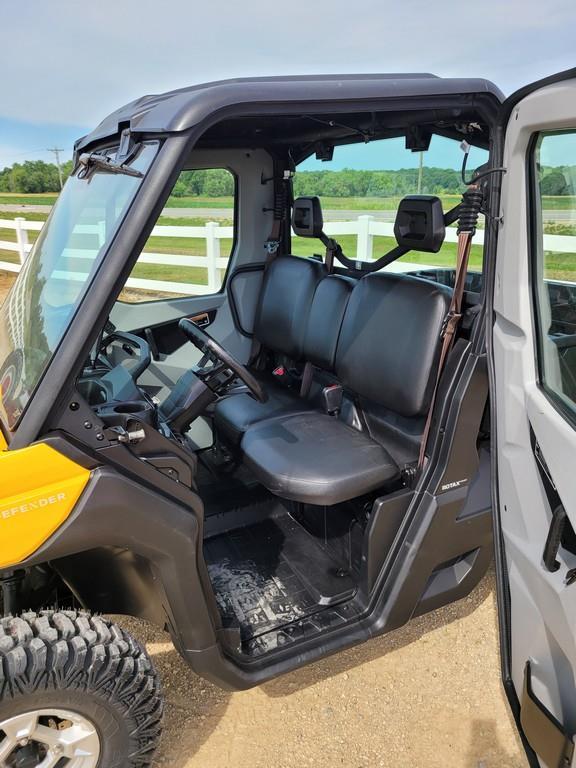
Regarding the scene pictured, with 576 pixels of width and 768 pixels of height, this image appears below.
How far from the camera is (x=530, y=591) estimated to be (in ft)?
4.70

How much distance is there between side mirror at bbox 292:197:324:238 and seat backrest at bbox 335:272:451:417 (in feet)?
2.01

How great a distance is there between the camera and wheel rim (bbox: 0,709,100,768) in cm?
152

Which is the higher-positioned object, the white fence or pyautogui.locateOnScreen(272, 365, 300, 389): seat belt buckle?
the white fence

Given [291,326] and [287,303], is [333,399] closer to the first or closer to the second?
[291,326]

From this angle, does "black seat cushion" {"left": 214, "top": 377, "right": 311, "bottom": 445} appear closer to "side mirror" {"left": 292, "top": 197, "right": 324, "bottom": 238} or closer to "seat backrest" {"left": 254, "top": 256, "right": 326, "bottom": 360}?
"seat backrest" {"left": 254, "top": 256, "right": 326, "bottom": 360}

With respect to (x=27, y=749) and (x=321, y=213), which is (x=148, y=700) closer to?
(x=27, y=749)

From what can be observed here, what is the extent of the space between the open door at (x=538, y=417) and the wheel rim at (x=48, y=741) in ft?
3.78

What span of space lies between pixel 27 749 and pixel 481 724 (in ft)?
4.91

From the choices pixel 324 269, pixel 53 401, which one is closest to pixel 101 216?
pixel 53 401

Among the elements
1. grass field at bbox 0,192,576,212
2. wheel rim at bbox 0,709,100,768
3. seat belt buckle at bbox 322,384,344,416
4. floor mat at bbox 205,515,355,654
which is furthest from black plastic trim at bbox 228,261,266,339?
wheel rim at bbox 0,709,100,768

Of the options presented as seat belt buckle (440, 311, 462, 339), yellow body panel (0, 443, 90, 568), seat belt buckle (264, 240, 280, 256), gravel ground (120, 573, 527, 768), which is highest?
seat belt buckle (264, 240, 280, 256)

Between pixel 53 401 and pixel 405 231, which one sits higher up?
pixel 405 231

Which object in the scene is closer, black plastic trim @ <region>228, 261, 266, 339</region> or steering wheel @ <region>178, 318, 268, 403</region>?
steering wheel @ <region>178, 318, 268, 403</region>

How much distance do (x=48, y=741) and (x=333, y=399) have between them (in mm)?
1796
